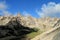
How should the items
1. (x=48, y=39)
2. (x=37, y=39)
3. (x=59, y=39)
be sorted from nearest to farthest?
(x=59, y=39) → (x=48, y=39) → (x=37, y=39)

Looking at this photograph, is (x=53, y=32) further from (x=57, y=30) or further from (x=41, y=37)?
(x=41, y=37)

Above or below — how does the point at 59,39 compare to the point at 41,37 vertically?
below

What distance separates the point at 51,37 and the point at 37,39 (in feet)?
5.36

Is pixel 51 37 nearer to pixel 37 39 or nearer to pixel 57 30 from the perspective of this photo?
pixel 57 30

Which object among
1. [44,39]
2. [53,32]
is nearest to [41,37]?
[44,39]

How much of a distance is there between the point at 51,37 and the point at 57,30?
0.65m

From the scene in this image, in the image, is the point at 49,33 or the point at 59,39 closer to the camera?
the point at 59,39

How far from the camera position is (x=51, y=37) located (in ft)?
41.2

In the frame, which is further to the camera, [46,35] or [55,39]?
[46,35]

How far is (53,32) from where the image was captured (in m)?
12.5

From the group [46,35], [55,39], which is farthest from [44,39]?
[55,39]

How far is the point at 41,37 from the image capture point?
13.6m

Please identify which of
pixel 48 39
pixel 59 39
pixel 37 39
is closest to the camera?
pixel 59 39

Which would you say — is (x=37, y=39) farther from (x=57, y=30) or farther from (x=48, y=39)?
(x=57, y=30)
